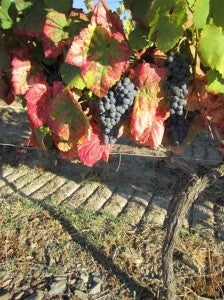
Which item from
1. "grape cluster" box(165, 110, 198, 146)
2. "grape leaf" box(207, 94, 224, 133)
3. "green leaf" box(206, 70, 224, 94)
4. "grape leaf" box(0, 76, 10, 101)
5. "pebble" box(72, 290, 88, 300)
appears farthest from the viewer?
"pebble" box(72, 290, 88, 300)

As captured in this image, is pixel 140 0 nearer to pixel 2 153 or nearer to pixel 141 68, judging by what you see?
pixel 141 68

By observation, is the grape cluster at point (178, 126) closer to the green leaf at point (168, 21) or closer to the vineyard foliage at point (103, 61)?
the vineyard foliage at point (103, 61)

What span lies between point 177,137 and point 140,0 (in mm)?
567

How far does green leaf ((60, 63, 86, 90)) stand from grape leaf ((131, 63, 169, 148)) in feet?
0.65

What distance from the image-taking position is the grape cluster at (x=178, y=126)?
5.98 ft

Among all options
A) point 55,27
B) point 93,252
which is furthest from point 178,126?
point 93,252

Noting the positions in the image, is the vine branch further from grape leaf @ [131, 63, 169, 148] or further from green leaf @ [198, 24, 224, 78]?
green leaf @ [198, 24, 224, 78]

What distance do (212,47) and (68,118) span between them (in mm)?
597

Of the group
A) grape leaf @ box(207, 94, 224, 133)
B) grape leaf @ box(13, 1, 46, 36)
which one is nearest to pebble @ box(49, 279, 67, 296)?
grape leaf @ box(207, 94, 224, 133)

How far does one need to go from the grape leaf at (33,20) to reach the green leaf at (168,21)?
53 cm

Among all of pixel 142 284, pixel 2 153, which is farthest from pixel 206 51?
pixel 2 153

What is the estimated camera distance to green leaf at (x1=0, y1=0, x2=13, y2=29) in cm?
181

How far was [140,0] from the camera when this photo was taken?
1548 mm

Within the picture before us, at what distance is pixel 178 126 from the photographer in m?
1.82
